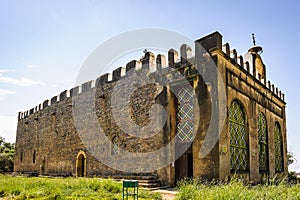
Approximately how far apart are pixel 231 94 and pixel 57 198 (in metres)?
7.16

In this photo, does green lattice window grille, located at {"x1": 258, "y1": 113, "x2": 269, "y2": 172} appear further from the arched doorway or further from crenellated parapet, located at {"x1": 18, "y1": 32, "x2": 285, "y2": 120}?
the arched doorway

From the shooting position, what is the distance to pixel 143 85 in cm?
1287

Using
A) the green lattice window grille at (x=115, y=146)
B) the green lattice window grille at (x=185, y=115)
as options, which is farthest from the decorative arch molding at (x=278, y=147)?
the green lattice window grille at (x=115, y=146)

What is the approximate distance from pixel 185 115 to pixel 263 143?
4822mm

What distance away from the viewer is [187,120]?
36.4 feet

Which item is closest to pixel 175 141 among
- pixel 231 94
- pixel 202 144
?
pixel 202 144

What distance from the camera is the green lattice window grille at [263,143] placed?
13.1 meters

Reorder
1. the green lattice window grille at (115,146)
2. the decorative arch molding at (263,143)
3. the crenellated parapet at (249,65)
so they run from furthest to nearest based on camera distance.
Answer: the green lattice window grille at (115,146), the decorative arch molding at (263,143), the crenellated parapet at (249,65)

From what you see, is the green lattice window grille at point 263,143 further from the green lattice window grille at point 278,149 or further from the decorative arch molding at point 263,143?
the green lattice window grille at point 278,149

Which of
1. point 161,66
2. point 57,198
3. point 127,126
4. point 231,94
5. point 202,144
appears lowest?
point 57,198

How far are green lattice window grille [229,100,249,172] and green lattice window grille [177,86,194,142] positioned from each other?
1.51 meters

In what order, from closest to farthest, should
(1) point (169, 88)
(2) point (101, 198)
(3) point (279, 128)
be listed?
(2) point (101, 198) < (1) point (169, 88) < (3) point (279, 128)

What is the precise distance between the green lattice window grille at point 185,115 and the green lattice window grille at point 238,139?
1.51 m

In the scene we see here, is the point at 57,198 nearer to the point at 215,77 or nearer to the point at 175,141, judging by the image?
the point at 175,141
